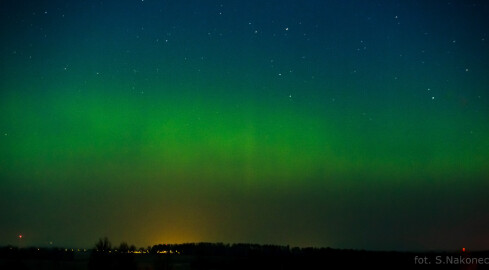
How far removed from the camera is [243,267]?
37781 millimetres

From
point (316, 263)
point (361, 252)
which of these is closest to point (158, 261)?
point (316, 263)

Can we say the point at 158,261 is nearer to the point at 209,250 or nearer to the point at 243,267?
the point at 243,267

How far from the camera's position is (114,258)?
36.2 m

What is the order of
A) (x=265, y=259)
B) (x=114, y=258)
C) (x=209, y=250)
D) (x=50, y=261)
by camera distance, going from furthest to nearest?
(x=209, y=250) → (x=265, y=259) → (x=50, y=261) → (x=114, y=258)

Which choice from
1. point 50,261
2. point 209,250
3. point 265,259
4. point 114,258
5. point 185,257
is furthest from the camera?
point 209,250

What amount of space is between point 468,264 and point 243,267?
1488 centimetres

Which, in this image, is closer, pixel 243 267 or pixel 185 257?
pixel 243 267

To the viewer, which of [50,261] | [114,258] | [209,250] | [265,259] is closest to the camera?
[114,258]

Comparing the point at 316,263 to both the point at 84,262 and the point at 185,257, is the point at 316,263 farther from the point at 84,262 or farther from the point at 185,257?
the point at 84,262

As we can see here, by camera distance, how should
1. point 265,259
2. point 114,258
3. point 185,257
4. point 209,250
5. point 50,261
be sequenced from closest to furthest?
point 114,258
point 50,261
point 265,259
point 185,257
point 209,250

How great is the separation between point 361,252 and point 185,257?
58.9 ft

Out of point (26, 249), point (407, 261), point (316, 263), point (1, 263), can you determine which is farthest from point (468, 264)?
point (26, 249)

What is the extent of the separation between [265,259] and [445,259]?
12.0 meters

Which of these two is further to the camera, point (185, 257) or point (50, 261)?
point (185, 257)
